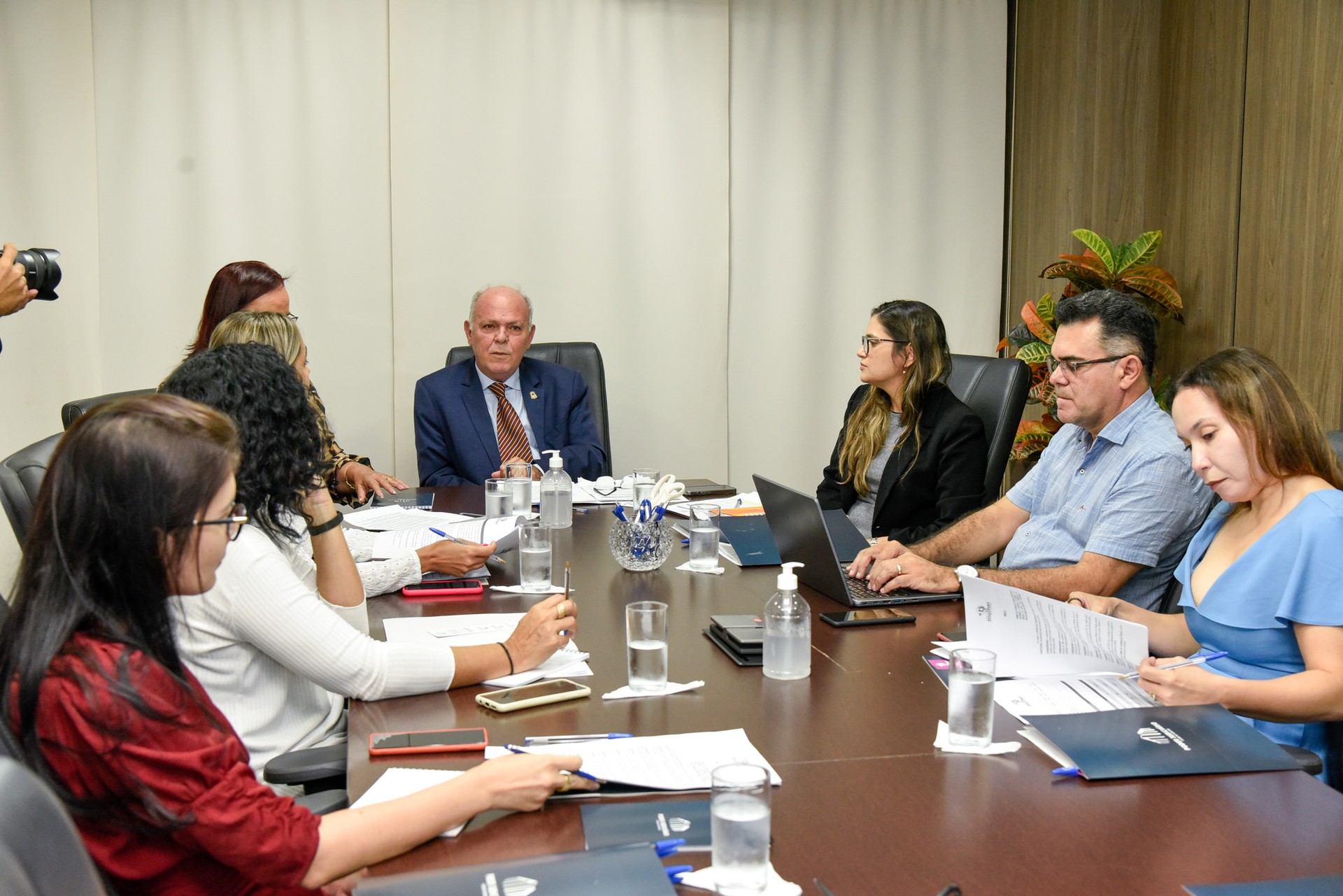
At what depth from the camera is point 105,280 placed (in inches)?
168

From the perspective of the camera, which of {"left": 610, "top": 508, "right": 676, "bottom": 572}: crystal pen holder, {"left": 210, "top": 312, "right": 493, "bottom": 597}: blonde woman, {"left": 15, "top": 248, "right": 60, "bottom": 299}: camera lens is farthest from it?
{"left": 15, "top": 248, "right": 60, "bottom": 299}: camera lens

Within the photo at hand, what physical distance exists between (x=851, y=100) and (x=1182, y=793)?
3.97 m

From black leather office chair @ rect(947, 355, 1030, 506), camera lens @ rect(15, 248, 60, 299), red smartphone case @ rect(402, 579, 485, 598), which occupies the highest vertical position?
camera lens @ rect(15, 248, 60, 299)

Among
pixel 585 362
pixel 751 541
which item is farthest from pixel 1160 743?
pixel 585 362

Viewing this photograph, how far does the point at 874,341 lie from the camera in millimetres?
3262

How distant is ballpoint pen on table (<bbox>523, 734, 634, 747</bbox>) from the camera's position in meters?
1.45

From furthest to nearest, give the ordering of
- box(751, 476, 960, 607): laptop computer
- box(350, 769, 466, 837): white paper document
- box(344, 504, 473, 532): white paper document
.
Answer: box(344, 504, 473, 532): white paper document < box(751, 476, 960, 607): laptop computer < box(350, 769, 466, 837): white paper document

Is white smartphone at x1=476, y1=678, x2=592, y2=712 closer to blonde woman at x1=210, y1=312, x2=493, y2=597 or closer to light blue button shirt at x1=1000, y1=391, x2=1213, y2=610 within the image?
blonde woman at x1=210, y1=312, x2=493, y2=597

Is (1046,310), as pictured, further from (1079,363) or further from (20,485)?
(20,485)

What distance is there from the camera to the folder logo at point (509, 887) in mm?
→ 1052

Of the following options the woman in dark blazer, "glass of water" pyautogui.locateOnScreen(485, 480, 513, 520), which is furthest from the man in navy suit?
the woman in dark blazer

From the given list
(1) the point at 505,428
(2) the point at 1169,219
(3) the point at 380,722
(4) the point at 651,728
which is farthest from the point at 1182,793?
(2) the point at 1169,219

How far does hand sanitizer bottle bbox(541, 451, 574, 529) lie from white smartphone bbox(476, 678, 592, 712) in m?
1.24

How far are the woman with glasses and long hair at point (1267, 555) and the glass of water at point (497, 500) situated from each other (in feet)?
5.34
